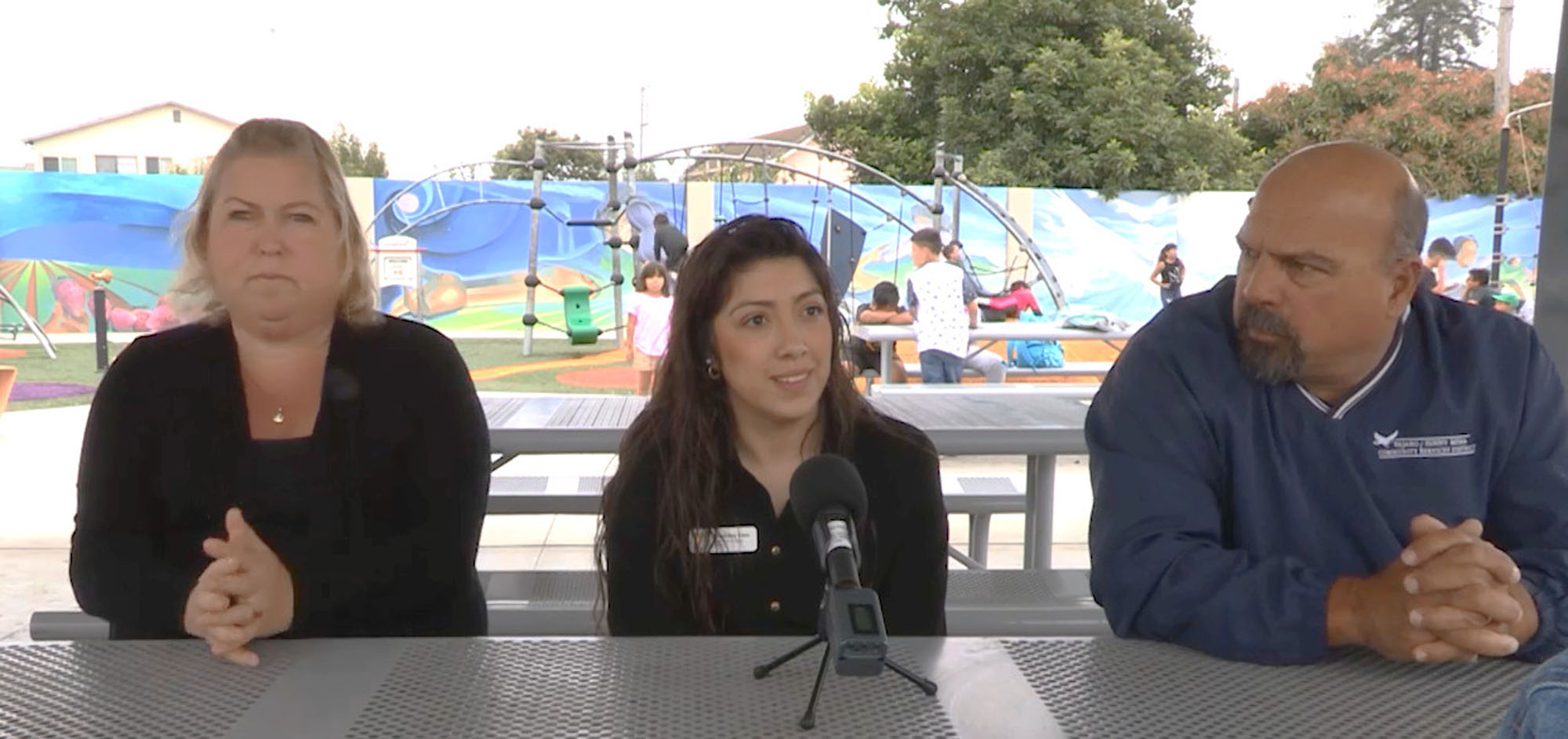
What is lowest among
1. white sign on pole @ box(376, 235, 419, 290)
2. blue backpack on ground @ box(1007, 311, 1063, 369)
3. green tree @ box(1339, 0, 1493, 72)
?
blue backpack on ground @ box(1007, 311, 1063, 369)

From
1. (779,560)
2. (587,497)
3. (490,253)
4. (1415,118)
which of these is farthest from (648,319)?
(1415,118)

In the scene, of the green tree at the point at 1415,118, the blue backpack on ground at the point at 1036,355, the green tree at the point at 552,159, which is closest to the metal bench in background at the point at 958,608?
the blue backpack on ground at the point at 1036,355

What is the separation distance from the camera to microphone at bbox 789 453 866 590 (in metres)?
1.07

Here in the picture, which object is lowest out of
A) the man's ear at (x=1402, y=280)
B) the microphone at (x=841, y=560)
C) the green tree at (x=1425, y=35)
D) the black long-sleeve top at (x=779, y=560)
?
the black long-sleeve top at (x=779, y=560)

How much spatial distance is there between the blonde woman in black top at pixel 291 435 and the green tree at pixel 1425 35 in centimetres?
2937

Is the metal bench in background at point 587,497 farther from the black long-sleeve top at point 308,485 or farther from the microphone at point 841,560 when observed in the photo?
the microphone at point 841,560

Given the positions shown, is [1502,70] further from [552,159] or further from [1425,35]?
[552,159]

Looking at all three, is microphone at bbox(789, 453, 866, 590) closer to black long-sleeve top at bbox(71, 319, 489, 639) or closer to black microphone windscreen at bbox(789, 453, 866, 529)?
black microphone windscreen at bbox(789, 453, 866, 529)

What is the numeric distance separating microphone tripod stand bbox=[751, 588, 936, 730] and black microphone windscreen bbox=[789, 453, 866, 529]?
8cm

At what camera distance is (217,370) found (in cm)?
203

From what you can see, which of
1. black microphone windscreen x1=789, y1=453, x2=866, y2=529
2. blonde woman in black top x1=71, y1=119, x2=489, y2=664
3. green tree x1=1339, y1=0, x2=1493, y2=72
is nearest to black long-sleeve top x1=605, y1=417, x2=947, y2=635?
blonde woman in black top x1=71, y1=119, x2=489, y2=664

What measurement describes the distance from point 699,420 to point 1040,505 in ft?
7.23

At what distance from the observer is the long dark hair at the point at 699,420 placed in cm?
212

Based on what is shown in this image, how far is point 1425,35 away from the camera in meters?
28.1
